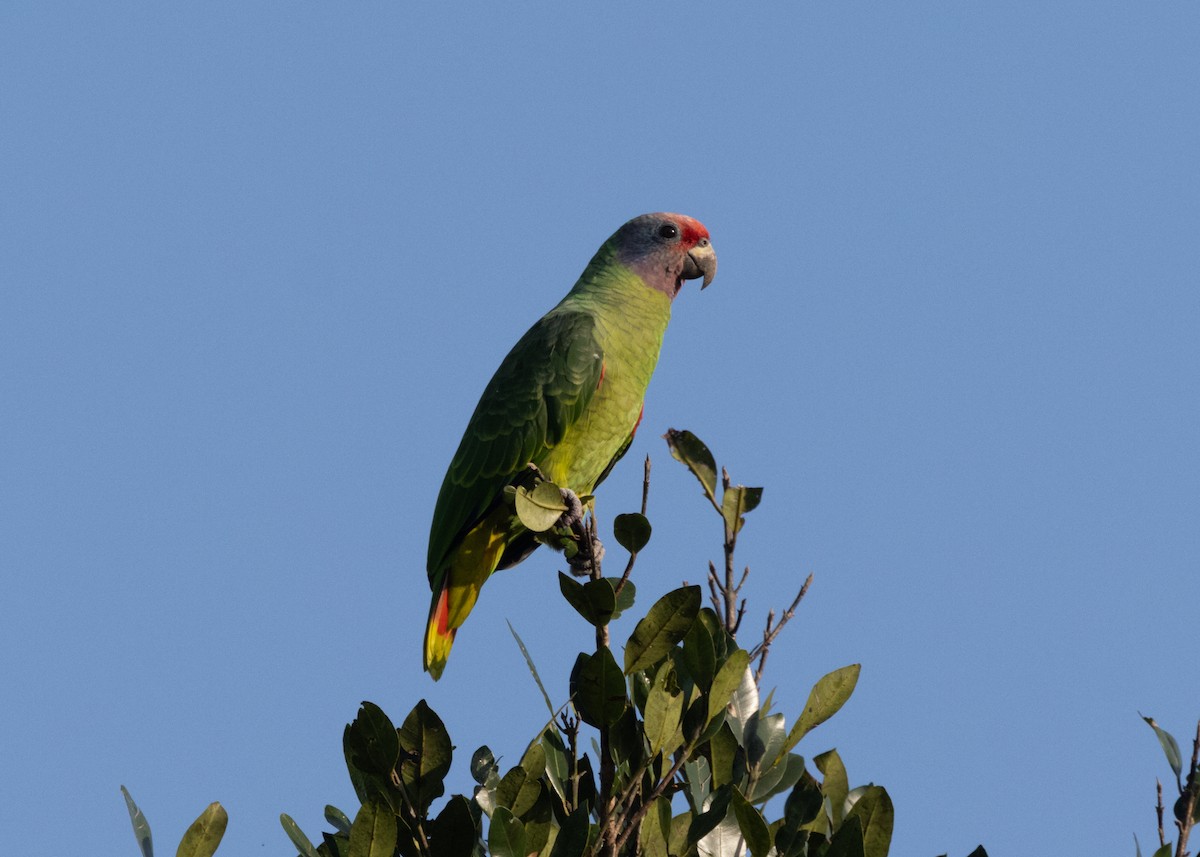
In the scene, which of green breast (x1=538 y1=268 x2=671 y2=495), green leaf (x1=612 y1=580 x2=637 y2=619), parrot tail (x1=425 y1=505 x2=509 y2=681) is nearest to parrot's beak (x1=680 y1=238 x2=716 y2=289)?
green breast (x1=538 y1=268 x2=671 y2=495)

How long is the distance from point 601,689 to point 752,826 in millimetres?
369

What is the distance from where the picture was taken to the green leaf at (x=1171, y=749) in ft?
7.41

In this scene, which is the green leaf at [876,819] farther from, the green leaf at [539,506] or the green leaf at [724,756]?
the green leaf at [539,506]

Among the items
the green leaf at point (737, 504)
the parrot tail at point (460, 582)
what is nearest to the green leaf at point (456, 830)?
the green leaf at point (737, 504)

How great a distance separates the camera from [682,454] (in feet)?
8.42

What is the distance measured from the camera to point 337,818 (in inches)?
93.2

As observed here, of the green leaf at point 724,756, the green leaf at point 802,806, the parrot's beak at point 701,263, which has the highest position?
the parrot's beak at point 701,263

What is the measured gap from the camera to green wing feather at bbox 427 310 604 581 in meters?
4.31

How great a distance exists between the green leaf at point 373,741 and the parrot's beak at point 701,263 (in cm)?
351

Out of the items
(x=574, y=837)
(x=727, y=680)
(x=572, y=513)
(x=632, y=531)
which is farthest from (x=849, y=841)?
(x=572, y=513)

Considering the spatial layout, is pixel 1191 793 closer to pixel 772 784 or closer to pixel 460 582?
pixel 772 784

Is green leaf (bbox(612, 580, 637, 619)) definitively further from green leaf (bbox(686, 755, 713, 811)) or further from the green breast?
the green breast

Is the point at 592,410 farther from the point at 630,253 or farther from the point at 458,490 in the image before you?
the point at 630,253

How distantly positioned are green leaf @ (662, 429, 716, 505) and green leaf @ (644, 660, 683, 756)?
590mm
